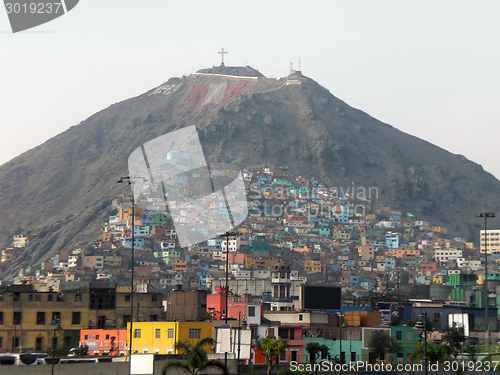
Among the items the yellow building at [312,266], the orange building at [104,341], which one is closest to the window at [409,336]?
the orange building at [104,341]

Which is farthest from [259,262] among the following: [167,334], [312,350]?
[167,334]

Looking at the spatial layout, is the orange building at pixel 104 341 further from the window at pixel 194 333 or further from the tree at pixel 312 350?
the tree at pixel 312 350

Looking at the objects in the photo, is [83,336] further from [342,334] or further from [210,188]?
[210,188]

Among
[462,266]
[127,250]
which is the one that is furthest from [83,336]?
[462,266]

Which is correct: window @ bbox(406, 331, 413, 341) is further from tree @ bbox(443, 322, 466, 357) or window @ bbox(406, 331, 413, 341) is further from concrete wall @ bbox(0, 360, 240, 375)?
concrete wall @ bbox(0, 360, 240, 375)

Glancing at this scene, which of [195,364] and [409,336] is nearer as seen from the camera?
[195,364]

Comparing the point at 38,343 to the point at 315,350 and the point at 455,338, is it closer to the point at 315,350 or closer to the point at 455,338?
the point at 315,350
